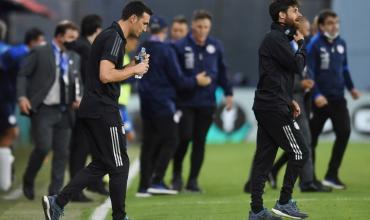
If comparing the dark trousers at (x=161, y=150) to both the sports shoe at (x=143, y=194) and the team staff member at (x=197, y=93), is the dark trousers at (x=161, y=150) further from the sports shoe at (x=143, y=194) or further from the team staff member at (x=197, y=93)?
the team staff member at (x=197, y=93)

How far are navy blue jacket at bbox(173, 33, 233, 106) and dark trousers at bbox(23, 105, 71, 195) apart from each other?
154cm

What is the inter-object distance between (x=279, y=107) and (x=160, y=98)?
325cm

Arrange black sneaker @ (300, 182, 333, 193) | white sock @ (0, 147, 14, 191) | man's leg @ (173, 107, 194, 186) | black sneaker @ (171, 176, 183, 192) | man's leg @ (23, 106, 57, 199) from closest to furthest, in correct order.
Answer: black sneaker @ (300, 182, 333, 193)
man's leg @ (23, 106, 57, 199)
man's leg @ (173, 107, 194, 186)
black sneaker @ (171, 176, 183, 192)
white sock @ (0, 147, 14, 191)

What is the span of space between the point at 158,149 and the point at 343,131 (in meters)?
2.47

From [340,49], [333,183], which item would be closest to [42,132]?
[333,183]

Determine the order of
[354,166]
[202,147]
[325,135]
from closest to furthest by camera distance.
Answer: [202,147], [354,166], [325,135]

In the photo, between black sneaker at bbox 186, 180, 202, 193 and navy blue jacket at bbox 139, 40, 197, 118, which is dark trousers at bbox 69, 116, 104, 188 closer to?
navy blue jacket at bbox 139, 40, 197, 118

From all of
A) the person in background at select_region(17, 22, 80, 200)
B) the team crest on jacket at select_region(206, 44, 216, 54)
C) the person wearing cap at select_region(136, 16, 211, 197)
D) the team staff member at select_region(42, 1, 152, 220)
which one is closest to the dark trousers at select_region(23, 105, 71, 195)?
the person in background at select_region(17, 22, 80, 200)

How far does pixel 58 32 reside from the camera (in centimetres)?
1155

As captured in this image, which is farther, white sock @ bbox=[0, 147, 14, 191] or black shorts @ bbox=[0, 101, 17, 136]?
black shorts @ bbox=[0, 101, 17, 136]

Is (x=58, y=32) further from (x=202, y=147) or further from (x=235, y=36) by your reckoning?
(x=235, y=36)

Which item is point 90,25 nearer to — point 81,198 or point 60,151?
point 60,151

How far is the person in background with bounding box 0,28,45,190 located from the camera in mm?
13594

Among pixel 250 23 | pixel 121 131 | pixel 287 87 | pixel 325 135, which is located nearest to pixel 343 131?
pixel 287 87
